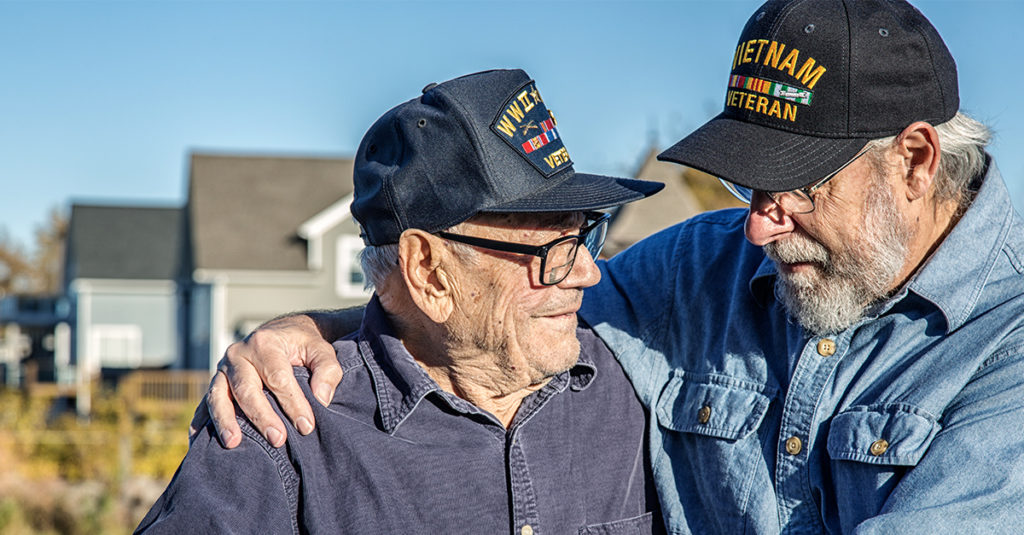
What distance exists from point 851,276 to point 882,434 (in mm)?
419

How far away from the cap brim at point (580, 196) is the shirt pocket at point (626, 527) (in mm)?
888

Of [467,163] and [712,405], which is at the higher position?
[467,163]

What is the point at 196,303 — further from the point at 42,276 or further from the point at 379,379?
the point at 42,276

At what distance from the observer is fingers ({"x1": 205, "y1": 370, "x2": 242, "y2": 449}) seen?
2.37m

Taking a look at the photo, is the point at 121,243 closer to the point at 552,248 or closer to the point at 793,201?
the point at 552,248

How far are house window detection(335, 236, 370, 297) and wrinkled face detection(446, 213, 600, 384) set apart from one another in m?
18.3

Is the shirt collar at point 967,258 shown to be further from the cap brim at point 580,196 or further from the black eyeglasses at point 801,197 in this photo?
the cap brim at point 580,196

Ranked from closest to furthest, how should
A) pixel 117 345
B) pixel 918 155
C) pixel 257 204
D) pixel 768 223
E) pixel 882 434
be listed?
pixel 882 434 < pixel 918 155 < pixel 768 223 < pixel 257 204 < pixel 117 345

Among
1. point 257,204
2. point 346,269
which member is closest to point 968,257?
point 346,269

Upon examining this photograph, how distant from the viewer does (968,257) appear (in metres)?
2.44

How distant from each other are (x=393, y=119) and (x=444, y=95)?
6.7 inches

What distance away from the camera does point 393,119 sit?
270 centimetres

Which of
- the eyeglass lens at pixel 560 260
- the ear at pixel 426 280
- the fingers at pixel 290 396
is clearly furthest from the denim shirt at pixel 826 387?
the fingers at pixel 290 396

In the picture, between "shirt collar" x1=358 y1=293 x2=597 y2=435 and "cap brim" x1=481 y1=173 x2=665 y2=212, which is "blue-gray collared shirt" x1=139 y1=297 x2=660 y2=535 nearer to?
"shirt collar" x1=358 y1=293 x2=597 y2=435
